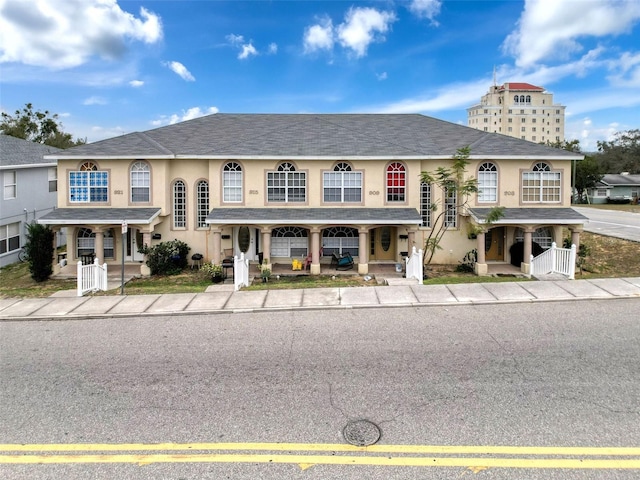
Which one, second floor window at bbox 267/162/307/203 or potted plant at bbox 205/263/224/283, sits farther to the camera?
second floor window at bbox 267/162/307/203

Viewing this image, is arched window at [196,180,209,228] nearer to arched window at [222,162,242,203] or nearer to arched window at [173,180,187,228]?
arched window at [173,180,187,228]

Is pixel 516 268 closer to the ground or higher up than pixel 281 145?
closer to the ground

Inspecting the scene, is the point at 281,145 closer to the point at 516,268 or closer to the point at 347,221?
the point at 347,221

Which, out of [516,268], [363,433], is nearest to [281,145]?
[516,268]

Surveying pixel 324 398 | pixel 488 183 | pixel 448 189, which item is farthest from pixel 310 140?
pixel 324 398

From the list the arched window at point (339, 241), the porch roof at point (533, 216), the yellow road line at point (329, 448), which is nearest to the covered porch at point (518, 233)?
the porch roof at point (533, 216)

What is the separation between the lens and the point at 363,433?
5.53 metres

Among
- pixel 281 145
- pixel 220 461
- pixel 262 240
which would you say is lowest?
pixel 220 461

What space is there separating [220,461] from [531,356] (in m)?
5.74

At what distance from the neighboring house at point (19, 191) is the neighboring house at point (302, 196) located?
202 inches

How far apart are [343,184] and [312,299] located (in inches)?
368

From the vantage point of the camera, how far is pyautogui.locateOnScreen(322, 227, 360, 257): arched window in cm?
2122

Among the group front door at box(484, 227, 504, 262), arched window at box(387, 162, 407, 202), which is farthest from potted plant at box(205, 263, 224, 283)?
front door at box(484, 227, 504, 262)

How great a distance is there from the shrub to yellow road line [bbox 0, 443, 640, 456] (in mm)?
14575
